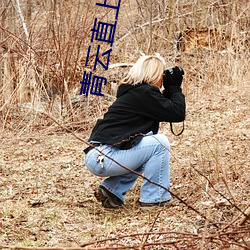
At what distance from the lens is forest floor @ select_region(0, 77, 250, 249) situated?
10.6 feet

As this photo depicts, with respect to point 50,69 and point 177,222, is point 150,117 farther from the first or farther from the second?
point 50,69

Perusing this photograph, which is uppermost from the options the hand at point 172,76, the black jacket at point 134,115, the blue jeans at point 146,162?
the hand at point 172,76

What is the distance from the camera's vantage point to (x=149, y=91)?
4184 millimetres

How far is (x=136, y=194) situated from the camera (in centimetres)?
486

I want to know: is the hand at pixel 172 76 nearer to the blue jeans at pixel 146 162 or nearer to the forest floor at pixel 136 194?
the blue jeans at pixel 146 162

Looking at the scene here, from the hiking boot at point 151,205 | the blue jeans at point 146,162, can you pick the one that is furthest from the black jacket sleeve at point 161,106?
the hiking boot at point 151,205

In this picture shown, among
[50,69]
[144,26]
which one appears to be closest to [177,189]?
[50,69]

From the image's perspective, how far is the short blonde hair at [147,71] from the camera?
425 cm

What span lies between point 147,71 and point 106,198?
103 centimetres

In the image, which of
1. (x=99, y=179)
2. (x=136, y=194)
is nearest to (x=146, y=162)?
(x=136, y=194)

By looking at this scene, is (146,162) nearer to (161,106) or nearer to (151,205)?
(151,205)

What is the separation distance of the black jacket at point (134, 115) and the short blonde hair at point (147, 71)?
5 centimetres

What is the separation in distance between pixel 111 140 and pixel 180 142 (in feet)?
7.36

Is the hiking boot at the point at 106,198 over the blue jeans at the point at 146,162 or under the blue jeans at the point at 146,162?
under
